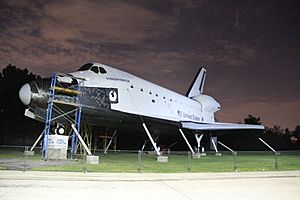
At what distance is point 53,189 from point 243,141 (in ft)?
131

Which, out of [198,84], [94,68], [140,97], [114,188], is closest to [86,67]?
[94,68]

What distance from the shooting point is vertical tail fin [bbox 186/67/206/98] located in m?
29.4

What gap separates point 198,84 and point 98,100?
18.2 m

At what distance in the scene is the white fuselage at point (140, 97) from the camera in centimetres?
1449

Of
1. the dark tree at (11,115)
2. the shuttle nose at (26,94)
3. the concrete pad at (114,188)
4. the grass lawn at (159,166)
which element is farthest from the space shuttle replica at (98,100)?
the dark tree at (11,115)

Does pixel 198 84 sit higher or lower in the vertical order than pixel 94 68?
higher

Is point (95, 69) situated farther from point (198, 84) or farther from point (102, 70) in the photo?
point (198, 84)

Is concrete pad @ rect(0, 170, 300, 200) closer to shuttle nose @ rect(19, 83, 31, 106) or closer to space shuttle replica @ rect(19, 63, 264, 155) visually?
space shuttle replica @ rect(19, 63, 264, 155)

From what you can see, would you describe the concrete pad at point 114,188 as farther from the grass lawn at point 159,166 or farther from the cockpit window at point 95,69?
the cockpit window at point 95,69

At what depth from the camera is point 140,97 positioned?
53.9 feet

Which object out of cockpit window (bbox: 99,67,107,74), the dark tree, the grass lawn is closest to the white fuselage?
cockpit window (bbox: 99,67,107,74)

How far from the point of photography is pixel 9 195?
509 centimetres

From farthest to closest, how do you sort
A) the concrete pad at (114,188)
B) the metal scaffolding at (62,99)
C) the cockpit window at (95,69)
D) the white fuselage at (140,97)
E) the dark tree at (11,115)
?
the dark tree at (11,115)
the cockpit window at (95,69)
the white fuselage at (140,97)
the metal scaffolding at (62,99)
the concrete pad at (114,188)

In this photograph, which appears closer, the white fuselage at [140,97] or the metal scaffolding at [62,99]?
the metal scaffolding at [62,99]
